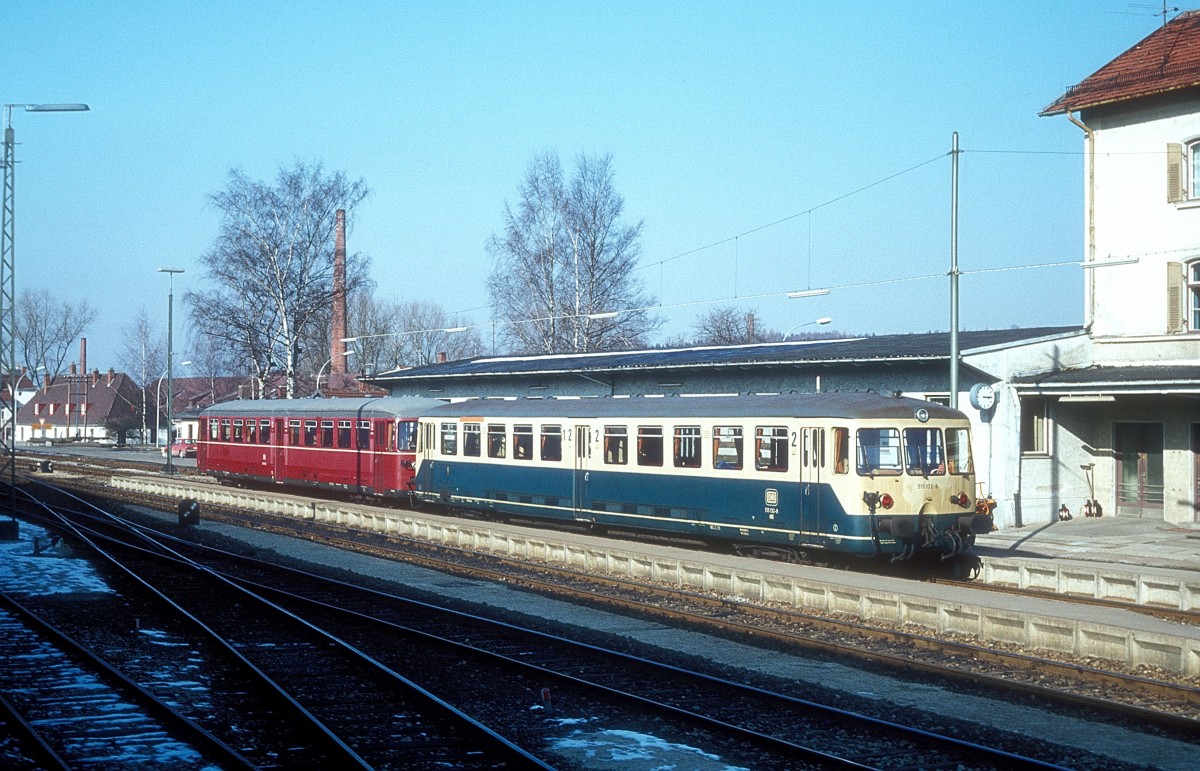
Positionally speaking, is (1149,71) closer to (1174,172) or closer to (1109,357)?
(1174,172)

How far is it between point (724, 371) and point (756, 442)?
12.0 m

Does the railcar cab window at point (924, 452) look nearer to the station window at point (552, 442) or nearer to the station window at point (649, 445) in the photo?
the station window at point (649, 445)

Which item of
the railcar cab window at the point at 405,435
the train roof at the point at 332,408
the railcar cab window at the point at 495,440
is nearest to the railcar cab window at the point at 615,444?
the railcar cab window at the point at 495,440

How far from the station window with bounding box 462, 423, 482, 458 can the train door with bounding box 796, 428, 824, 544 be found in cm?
1013

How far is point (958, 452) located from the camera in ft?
61.8

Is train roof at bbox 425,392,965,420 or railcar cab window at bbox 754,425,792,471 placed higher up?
train roof at bbox 425,392,965,420

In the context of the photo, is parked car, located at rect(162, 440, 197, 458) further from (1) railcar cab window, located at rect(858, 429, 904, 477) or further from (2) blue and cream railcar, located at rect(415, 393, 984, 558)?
(1) railcar cab window, located at rect(858, 429, 904, 477)

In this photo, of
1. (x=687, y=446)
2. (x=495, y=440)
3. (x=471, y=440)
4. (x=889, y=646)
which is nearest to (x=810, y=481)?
(x=687, y=446)

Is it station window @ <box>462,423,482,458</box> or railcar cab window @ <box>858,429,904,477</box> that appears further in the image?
station window @ <box>462,423,482,458</box>

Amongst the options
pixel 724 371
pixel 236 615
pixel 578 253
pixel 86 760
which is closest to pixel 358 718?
pixel 86 760

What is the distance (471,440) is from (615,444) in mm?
5562

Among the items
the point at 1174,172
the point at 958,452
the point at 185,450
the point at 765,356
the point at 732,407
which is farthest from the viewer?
the point at 185,450

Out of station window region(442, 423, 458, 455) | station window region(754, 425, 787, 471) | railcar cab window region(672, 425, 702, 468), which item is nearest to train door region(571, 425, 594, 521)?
railcar cab window region(672, 425, 702, 468)

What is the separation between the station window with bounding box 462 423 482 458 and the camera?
26873 mm
